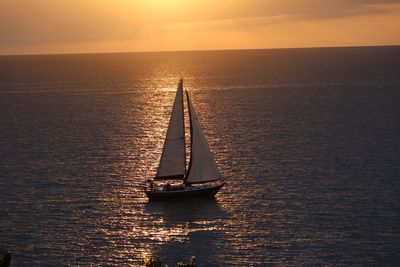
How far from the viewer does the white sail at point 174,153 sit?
7744 cm

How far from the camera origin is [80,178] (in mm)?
85062

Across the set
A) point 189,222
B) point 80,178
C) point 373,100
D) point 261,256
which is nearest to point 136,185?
point 80,178

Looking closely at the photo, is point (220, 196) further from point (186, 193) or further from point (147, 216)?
point (147, 216)

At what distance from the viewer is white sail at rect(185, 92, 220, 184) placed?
77250mm

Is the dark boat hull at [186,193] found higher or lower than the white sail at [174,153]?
lower

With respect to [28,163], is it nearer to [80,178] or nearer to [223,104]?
[80,178]

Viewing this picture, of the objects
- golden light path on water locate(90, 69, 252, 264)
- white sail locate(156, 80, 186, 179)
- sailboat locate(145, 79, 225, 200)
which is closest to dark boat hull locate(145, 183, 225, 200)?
golden light path on water locate(90, 69, 252, 264)

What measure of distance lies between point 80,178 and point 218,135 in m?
37.0

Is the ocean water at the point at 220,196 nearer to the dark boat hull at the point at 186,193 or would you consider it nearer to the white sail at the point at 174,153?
the dark boat hull at the point at 186,193

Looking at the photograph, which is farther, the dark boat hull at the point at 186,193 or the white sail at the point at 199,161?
the white sail at the point at 199,161

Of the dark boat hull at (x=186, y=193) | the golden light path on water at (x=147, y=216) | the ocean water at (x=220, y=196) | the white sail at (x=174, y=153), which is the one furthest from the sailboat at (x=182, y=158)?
the ocean water at (x=220, y=196)

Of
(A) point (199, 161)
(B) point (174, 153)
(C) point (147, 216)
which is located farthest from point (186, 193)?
(C) point (147, 216)

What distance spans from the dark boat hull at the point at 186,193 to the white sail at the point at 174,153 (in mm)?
2815

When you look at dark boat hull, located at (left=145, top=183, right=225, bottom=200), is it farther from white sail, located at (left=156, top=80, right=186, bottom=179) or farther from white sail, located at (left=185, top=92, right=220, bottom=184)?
white sail, located at (left=156, top=80, right=186, bottom=179)
